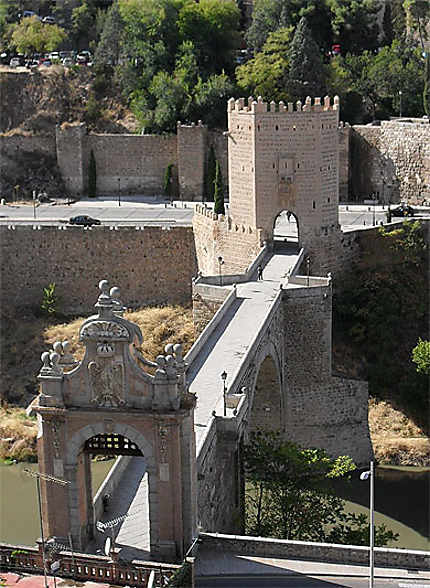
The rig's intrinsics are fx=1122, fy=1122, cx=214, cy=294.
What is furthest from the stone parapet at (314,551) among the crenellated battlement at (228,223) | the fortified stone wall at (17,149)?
the fortified stone wall at (17,149)

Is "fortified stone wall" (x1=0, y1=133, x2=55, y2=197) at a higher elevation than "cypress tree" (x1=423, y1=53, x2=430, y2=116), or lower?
lower

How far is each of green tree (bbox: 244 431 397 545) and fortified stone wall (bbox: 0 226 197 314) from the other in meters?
18.4

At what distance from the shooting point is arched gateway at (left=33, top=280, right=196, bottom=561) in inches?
738

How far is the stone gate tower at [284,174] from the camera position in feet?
119

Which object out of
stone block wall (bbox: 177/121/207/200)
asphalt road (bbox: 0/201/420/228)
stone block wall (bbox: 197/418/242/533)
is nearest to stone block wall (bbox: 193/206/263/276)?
asphalt road (bbox: 0/201/420/228)

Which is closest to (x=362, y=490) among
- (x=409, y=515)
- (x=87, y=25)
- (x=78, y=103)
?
(x=409, y=515)

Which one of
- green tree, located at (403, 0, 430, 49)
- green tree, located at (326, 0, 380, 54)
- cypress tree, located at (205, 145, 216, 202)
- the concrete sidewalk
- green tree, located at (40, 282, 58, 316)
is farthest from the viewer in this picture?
green tree, located at (403, 0, 430, 49)

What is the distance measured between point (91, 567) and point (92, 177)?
35.6m

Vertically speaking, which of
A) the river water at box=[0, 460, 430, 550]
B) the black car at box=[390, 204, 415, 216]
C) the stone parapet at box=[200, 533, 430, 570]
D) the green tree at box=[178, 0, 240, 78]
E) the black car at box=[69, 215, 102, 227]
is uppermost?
the green tree at box=[178, 0, 240, 78]

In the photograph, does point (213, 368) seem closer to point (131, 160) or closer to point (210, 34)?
point (131, 160)

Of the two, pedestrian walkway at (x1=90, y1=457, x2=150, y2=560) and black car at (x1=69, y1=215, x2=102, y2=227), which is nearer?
pedestrian walkway at (x1=90, y1=457, x2=150, y2=560)

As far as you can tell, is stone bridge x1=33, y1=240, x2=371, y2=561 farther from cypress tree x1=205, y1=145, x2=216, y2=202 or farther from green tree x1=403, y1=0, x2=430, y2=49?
green tree x1=403, y1=0, x2=430, y2=49

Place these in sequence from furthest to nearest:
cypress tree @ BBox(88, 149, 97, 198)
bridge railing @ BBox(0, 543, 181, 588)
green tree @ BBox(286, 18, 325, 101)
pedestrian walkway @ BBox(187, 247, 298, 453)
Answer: cypress tree @ BBox(88, 149, 97, 198) → green tree @ BBox(286, 18, 325, 101) → pedestrian walkway @ BBox(187, 247, 298, 453) → bridge railing @ BBox(0, 543, 181, 588)

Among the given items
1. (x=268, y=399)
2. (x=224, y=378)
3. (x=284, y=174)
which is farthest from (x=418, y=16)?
(x=224, y=378)
